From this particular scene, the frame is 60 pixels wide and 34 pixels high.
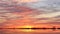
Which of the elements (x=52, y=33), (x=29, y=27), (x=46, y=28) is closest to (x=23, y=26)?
(x=29, y=27)

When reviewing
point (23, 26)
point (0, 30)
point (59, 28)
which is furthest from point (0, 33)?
point (59, 28)

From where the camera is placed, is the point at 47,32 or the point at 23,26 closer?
the point at 47,32

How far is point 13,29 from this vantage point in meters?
10.1

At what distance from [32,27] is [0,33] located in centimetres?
154

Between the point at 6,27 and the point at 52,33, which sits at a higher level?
the point at 6,27

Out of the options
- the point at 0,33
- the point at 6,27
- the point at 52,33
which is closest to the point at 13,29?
the point at 6,27

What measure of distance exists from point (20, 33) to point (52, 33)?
1.13 meters

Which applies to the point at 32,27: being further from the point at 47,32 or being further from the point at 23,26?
the point at 47,32

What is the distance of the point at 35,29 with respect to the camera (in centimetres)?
998

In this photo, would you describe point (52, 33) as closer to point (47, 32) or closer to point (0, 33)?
point (47, 32)

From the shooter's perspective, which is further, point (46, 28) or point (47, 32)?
point (46, 28)

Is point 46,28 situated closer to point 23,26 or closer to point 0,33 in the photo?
point 23,26

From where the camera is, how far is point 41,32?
9.33 meters

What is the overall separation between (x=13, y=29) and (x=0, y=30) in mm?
536
